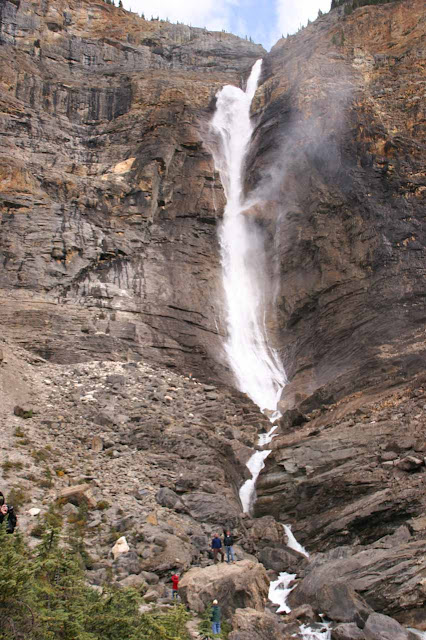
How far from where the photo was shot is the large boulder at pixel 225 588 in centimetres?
1520

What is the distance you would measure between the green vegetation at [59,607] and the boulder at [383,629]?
15.8 feet

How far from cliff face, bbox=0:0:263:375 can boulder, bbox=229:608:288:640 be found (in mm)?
18692

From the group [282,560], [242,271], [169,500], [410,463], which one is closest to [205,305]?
[242,271]

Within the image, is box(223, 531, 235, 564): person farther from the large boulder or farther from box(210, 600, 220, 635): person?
box(210, 600, 220, 635): person

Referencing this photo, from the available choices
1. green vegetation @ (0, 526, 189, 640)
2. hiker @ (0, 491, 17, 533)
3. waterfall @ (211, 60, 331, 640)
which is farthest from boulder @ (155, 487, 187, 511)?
hiker @ (0, 491, 17, 533)

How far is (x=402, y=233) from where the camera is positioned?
34.9 meters

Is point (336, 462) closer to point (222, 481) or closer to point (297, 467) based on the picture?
point (297, 467)

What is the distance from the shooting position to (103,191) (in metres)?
40.3

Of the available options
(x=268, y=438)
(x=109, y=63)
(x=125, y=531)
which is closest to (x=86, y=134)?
(x=109, y=63)

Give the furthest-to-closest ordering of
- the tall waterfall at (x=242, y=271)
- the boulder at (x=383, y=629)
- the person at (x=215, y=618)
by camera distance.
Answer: the tall waterfall at (x=242, y=271) < the boulder at (x=383, y=629) < the person at (x=215, y=618)

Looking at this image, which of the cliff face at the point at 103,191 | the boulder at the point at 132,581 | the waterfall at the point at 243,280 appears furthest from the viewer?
the waterfall at the point at 243,280

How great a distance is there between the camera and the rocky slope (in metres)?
18.2

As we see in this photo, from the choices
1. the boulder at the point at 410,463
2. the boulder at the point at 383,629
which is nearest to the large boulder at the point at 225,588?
the boulder at the point at 383,629

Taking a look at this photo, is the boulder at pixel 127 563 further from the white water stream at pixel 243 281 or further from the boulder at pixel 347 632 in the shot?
the white water stream at pixel 243 281
